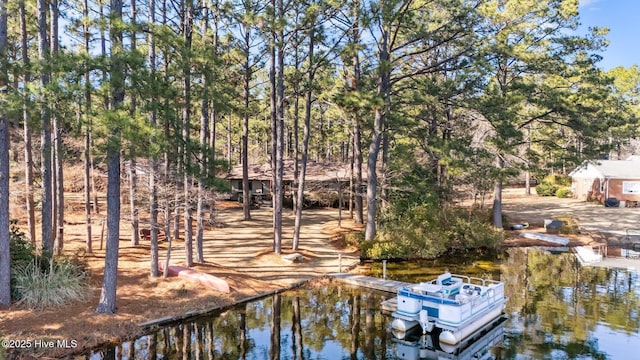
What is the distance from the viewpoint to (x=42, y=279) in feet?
37.0

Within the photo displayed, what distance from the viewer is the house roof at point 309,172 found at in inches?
1260

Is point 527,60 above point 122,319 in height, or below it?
above

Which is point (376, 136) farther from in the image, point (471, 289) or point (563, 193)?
point (563, 193)

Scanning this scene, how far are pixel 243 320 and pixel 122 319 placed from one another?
3.23 meters

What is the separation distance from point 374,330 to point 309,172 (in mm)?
22379

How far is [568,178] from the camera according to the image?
42625mm

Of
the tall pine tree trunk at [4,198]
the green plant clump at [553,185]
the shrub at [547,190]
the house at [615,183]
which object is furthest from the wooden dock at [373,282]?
the green plant clump at [553,185]

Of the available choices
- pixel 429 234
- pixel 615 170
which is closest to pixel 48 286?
pixel 429 234

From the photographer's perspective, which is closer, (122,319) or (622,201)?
(122,319)

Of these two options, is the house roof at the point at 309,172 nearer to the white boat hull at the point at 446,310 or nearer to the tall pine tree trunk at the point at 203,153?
the tall pine tree trunk at the point at 203,153

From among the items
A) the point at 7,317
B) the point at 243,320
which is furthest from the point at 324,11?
the point at 7,317

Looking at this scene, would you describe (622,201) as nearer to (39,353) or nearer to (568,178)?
(568,178)

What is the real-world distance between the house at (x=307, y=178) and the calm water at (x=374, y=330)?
54.1ft

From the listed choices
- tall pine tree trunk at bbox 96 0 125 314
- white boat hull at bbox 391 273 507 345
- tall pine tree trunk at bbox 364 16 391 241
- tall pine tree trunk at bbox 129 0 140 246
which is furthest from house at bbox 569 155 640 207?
tall pine tree trunk at bbox 96 0 125 314
